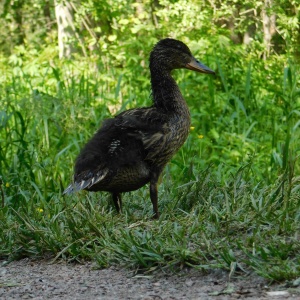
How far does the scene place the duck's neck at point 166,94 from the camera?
6.66 meters

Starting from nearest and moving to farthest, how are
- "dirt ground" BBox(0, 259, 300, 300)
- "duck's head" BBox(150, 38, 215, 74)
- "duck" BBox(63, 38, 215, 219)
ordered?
"dirt ground" BBox(0, 259, 300, 300) < "duck" BBox(63, 38, 215, 219) < "duck's head" BBox(150, 38, 215, 74)

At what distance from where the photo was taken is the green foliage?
5086 millimetres

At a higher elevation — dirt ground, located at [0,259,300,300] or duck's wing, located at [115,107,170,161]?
duck's wing, located at [115,107,170,161]

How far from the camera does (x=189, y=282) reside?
15.6 feet

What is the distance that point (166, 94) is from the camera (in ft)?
22.2

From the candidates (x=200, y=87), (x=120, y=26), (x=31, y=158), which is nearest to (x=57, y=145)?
(x=31, y=158)

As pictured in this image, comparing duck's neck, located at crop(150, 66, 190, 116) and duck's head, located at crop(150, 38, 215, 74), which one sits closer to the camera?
duck's neck, located at crop(150, 66, 190, 116)

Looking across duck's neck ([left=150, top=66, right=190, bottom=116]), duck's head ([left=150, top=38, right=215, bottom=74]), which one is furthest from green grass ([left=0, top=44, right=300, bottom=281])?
duck's head ([left=150, top=38, right=215, bottom=74])

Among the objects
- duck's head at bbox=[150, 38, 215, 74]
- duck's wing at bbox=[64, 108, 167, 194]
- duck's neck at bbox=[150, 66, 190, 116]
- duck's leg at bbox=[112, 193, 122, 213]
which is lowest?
duck's leg at bbox=[112, 193, 122, 213]

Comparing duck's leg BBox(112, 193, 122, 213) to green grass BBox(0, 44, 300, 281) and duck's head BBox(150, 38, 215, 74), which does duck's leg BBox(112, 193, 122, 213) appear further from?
duck's head BBox(150, 38, 215, 74)

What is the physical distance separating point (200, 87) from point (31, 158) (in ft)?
12.2

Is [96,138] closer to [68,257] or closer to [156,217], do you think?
[156,217]

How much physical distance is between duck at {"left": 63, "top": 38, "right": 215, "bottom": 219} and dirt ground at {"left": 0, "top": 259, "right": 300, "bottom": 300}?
0.95 meters

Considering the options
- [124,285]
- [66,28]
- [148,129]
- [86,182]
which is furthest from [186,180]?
[66,28]
